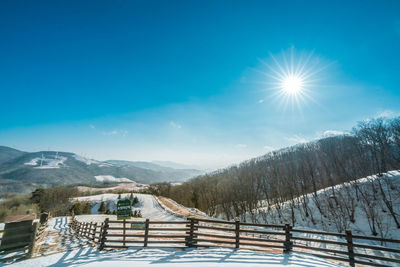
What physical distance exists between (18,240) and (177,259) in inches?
343

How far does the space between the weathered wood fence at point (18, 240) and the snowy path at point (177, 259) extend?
5.13 feet

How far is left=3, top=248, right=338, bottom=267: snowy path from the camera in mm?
6719

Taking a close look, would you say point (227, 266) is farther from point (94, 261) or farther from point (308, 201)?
point (308, 201)

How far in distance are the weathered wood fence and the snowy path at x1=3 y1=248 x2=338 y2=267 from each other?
1563 mm

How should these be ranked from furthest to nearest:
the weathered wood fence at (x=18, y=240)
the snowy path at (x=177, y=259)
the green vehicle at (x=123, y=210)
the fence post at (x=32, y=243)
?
1. the green vehicle at (x=123, y=210)
2. the fence post at (x=32, y=243)
3. the weathered wood fence at (x=18, y=240)
4. the snowy path at (x=177, y=259)

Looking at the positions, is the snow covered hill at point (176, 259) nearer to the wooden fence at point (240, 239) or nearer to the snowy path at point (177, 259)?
the snowy path at point (177, 259)

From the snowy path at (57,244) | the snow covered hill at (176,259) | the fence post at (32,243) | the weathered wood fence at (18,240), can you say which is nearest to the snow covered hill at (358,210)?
the snow covered hill at (176,259)

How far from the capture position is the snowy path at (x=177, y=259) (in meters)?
6.72

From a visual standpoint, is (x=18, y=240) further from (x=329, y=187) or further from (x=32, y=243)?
(x=329, y=187)

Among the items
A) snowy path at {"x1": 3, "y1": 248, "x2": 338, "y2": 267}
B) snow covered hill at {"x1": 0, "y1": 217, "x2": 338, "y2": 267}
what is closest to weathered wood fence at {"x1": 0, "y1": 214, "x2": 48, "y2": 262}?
snow covered hill at {"x1": 0, "y1": 217, "x2": 338, "y2": 267}

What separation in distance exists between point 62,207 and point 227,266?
Answer: 69385 millimetres

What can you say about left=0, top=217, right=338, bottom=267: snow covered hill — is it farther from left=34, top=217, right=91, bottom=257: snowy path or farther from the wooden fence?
left=34, top=217, right=91, bottom=257: snowy path

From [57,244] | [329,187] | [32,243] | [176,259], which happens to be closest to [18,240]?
[32,243]

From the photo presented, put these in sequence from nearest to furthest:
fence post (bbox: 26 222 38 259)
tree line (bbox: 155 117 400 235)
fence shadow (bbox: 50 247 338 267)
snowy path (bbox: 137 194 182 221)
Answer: fence shadow (bbox: 50 247 338 267)
fence post (bbox: 26 222 38 259)
tree line (bbox: 155 117 400 235)
snowy path (bbox: 137 194 182 221)
